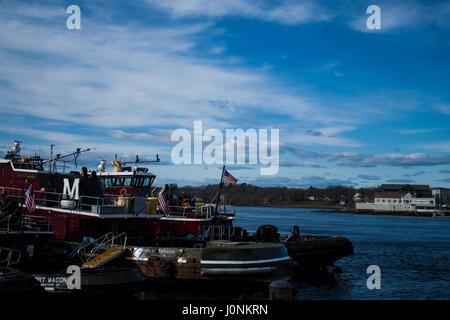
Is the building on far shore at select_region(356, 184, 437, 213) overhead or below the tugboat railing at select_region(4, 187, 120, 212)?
below

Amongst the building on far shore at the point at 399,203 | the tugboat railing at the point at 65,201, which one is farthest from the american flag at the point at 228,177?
the building on far shore at the point at 399,203

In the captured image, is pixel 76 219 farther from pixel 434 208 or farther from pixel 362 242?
pixel 434 208

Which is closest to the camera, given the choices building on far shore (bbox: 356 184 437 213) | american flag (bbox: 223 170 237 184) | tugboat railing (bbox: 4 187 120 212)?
tugboat railing (bbox: 4 187 120 212)

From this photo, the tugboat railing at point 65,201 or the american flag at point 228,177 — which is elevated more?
the american flag at point 228,177

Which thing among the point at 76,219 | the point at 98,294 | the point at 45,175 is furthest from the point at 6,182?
the point at 98,294

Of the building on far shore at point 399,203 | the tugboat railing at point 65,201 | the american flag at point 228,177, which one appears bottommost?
the building on far shore at point 399,203

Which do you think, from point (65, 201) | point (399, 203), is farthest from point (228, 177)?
point (399, 203)

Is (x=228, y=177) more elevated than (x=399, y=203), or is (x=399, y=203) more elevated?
(x=228, y=177)

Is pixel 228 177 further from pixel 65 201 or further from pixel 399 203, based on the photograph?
pixel 399 203

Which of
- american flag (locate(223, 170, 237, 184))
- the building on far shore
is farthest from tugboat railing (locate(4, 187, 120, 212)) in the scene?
the building on far shore

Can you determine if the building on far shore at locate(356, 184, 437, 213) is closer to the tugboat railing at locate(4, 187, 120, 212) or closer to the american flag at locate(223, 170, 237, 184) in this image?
the american flag at locate(223, 170, 237, 184)

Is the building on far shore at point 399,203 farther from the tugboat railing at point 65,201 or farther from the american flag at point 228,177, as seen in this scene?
the tugboat railing at point 65,201

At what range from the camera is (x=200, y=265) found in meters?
23.8
